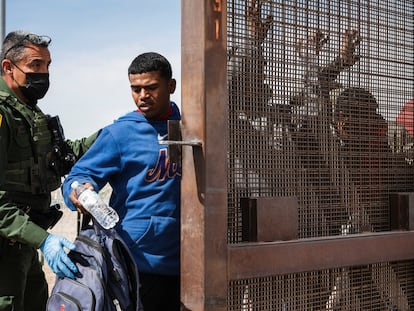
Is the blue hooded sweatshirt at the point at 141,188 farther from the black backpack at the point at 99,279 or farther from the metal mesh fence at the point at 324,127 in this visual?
the metal mesh fence at the point at 324,127

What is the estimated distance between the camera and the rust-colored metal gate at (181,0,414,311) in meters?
2.01

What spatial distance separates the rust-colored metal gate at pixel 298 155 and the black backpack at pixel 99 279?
0.95ft

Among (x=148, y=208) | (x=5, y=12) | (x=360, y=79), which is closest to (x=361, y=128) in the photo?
(x=360, y=79)

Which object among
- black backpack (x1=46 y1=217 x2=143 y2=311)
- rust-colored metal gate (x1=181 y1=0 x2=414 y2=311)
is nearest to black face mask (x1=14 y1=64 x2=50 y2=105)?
black backpack (x1=46 y1=217 x2=143 y2=311)

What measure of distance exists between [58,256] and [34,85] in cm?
124

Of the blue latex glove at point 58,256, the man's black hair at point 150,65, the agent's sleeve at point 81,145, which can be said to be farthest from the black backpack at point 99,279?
the agent's sleeve at point 81,145

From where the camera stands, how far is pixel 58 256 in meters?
2.40

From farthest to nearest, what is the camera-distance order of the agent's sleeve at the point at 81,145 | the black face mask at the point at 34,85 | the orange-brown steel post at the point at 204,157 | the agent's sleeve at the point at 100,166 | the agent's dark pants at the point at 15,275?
the agent's sleeve at the point at 81,145
the black face mask at the point at 34,85
the agent's dark pants at the point at 15,275
the agent's sleeve at the point at 100,166
the orange-brown steel post at the point at 204,157

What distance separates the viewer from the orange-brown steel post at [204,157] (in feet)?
6.51

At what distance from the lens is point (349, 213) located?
2459 millimetres

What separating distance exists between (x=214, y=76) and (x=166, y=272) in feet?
3.07

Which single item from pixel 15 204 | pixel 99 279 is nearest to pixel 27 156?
pixel 15 204

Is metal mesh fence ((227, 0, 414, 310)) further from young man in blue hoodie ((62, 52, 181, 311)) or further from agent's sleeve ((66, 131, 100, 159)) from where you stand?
agent's sleeve ((66, 131, 100, 159))

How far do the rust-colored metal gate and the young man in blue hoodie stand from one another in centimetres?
45
